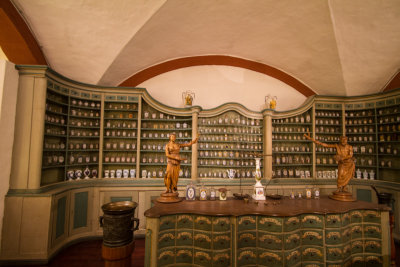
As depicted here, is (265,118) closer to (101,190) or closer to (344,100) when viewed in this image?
(344,100)

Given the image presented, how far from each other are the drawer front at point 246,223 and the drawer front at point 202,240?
456 millimetres

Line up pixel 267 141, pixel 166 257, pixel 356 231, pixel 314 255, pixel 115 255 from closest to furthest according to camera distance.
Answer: pixel 115 255, pixel 166 257, pixel 314 255, pixel 356 231, pixel 267 141

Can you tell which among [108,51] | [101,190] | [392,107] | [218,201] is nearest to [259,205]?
[218,201]

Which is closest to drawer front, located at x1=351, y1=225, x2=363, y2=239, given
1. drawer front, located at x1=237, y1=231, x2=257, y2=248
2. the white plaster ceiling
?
drawer front, located at x1=237, y1=231, x2=257, y2=248

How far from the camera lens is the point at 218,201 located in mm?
3336

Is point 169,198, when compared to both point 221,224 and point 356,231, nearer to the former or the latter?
point 221,224

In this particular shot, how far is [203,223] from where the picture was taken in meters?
2.77

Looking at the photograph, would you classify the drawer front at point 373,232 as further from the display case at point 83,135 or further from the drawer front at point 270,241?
the display case at point 83,135

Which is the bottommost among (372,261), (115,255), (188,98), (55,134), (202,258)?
(372,261)

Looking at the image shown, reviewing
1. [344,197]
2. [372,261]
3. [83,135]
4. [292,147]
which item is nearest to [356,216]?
[344,197]

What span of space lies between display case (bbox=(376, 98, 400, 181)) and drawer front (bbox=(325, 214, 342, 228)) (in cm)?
357

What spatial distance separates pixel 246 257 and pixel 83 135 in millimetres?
4430

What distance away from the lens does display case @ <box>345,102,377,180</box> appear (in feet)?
18.0

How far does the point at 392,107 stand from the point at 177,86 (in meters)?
5.88
